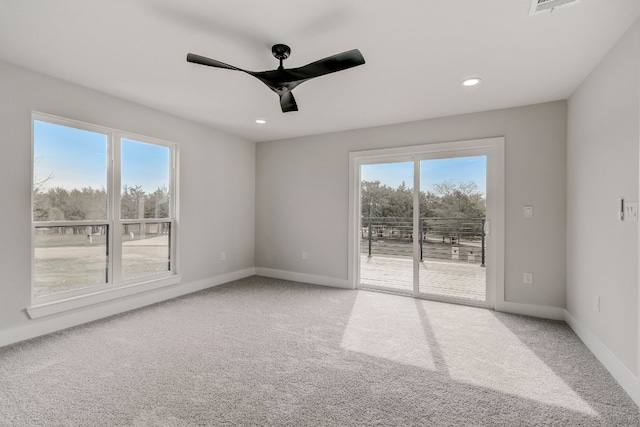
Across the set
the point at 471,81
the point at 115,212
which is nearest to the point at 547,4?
the point at 471,81

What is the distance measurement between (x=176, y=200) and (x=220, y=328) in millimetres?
1927

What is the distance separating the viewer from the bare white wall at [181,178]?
2531 mm

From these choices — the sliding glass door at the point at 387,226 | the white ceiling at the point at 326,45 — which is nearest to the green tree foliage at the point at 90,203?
the white ceiling at the point at 326,45

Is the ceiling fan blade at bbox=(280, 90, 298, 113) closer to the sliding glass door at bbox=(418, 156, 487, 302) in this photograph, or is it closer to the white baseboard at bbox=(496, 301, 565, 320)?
the sliding glass door at bbox=(418, 156, 487, 302)

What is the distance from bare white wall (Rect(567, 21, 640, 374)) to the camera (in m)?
1.94

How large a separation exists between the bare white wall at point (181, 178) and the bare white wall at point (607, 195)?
433 centimetres

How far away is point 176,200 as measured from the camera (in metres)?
4.02

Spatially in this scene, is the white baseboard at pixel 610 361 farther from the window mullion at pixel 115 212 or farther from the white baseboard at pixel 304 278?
the window mullion at pixel 115 212

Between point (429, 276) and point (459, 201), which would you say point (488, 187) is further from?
point (429, 276)

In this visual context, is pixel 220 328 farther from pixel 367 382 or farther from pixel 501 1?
pixel 501 1

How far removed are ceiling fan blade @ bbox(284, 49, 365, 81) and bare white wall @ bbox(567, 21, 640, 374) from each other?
175cm

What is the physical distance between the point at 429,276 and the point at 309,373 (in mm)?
2443

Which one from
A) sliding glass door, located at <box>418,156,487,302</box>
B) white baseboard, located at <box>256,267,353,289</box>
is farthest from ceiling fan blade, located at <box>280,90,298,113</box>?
white baseboard, located at <box>256,267,353,289</box>

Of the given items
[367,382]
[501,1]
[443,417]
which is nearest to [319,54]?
[501,1]
